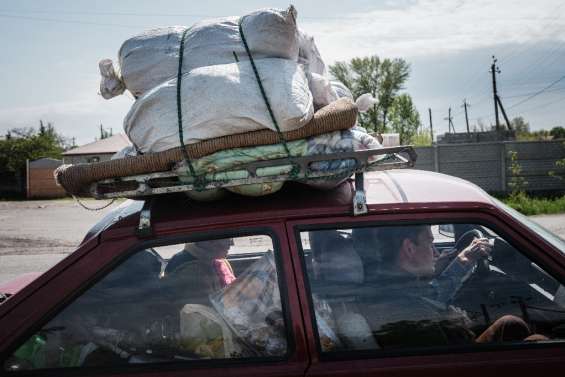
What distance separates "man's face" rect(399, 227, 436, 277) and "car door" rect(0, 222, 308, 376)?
49 cm

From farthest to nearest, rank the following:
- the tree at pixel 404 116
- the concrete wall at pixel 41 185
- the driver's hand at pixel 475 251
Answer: the tree at pixel 404 116
the concrete wall at pixel 41 185
the driver's hand at pixel 475 251

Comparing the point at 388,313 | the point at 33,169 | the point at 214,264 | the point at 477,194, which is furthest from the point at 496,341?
the point at 33,169

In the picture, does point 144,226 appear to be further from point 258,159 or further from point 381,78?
point 381,78

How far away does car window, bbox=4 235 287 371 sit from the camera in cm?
192

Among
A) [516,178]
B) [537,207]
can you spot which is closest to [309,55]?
[537,207]

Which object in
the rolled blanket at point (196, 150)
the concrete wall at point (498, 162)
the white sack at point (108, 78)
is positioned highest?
the white sack at point (108, 78)

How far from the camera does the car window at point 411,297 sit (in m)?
1.97

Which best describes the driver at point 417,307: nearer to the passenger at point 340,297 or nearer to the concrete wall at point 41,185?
the passenger at point 340,297

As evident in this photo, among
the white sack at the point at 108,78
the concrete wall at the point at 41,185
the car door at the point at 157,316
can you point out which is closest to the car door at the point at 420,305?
the car door at the point at 157,316

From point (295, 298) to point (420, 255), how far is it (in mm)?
598

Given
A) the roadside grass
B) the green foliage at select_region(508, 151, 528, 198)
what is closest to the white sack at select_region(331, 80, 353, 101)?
the roadside grass

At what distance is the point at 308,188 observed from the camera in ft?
7.20

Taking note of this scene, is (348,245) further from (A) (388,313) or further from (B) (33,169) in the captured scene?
(B) (33,169)

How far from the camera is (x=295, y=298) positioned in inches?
74.9
